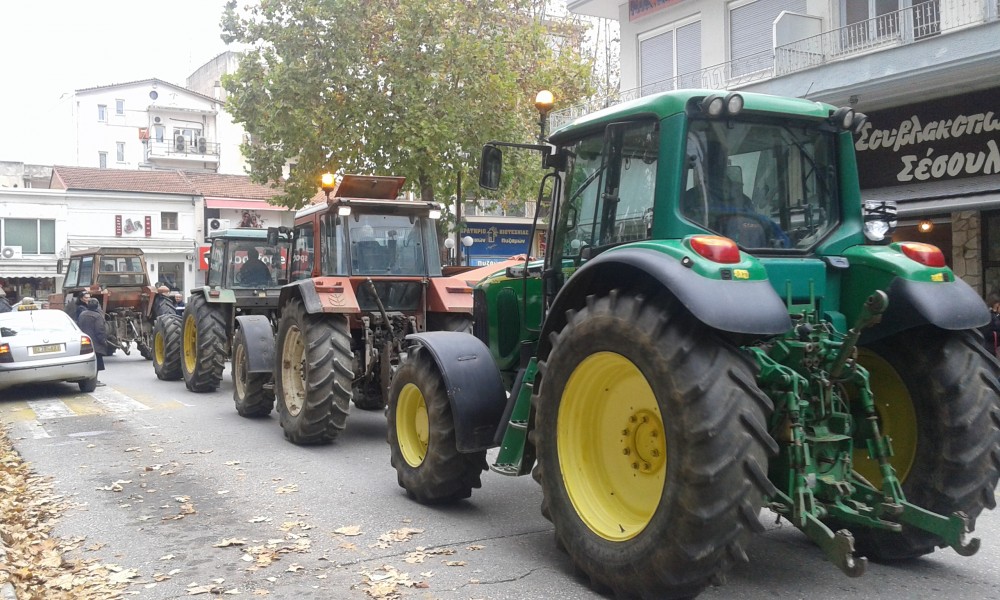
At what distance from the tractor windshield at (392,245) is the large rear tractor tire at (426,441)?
3221 mm

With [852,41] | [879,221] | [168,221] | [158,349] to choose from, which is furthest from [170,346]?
[168,221]

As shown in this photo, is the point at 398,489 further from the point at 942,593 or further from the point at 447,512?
the point at 942,593

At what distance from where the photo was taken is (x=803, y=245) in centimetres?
531

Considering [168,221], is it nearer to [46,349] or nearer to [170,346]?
[170,346]

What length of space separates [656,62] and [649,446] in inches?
587

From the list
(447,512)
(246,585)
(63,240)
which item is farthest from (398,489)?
(63,240)

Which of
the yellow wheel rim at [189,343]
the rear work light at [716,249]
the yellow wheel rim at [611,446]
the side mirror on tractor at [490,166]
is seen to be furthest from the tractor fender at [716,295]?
the yellow wheel rim at [189,343]

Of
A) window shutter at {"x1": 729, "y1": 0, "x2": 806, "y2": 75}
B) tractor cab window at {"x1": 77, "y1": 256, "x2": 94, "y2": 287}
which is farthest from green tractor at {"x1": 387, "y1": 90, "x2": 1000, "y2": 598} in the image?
tractor cab window at {"x1": 77, "y1": 256, "x2": 94, "y2": 287}

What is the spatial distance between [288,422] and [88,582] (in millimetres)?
4473

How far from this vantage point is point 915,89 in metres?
12.5

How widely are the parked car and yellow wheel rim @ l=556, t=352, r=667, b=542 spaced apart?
11146mm

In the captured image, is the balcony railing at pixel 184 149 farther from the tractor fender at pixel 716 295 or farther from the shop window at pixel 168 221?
the tractor fender at pixel 716 295

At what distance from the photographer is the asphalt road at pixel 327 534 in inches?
197

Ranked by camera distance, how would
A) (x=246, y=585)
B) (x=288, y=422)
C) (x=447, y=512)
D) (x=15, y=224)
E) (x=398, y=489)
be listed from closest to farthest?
(x=246, y=585) → (x=447, y=512) → (x=398, y=489) → (x=288, y=422) → (x=15, y=224)
